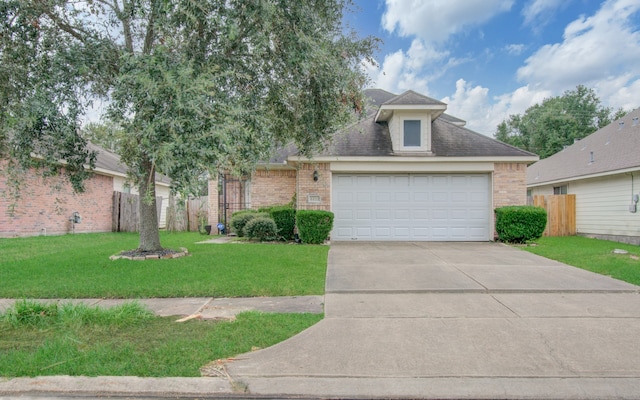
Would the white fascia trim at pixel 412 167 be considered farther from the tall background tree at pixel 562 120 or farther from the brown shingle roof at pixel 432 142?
the tall background tree at pixel 562 120

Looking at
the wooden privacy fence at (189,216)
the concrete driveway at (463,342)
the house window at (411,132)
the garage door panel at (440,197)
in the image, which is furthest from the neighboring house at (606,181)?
the wooden privacy fence at (189,216)

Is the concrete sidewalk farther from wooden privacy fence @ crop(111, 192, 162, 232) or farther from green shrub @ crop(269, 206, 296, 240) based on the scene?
wooden privacy fence @ crop(111, 192, 162, 232)

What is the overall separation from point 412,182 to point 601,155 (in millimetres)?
9330

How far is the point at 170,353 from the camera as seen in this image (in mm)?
3551

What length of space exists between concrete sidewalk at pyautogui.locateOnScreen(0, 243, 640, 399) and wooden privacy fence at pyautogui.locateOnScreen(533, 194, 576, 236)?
1103cm

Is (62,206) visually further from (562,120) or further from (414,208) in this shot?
(562,120)

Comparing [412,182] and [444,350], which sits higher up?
[412,182]

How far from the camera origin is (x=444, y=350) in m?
3.74

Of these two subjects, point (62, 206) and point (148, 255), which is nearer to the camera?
point (148, 255)

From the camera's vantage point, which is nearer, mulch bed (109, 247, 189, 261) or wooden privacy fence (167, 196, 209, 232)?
mulch bed (109, 247, 189, 261)

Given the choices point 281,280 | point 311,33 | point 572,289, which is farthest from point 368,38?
point 572,289

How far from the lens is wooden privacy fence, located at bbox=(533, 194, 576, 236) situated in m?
16.5

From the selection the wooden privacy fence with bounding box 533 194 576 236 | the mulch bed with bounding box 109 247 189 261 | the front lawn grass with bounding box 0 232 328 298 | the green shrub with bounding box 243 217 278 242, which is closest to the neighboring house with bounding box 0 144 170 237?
the front lawn grass with bounding box 0 232 328 298

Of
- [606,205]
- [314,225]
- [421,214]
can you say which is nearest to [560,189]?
[606,205]
